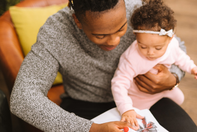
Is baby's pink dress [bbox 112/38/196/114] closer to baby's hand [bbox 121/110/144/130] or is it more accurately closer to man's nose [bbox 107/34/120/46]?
baby's hand [bbox 121/110/144/130]

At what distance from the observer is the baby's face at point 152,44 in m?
0.85

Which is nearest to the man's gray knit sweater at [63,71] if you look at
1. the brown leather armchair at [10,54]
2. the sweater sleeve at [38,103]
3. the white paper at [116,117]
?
the sweater sleeve at [38,103]

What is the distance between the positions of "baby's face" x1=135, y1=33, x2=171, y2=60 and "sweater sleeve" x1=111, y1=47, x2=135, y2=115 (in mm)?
106

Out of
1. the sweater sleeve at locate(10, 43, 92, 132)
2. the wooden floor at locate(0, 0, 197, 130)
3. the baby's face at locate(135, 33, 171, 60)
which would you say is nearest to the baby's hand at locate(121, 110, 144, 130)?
the sweater sleeve at locate(10, 43, 92, 132)

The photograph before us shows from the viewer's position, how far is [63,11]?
95cm

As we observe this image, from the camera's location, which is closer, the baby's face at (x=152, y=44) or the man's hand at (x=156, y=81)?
the baby's face at (x=152, y=44)

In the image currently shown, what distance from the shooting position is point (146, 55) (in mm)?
903

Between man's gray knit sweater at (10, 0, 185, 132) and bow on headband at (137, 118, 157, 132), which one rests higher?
man's gray knit sweater at (10, 0, 185, 132)

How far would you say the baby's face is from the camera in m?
0.85

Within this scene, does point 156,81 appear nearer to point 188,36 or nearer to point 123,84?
point 123,84

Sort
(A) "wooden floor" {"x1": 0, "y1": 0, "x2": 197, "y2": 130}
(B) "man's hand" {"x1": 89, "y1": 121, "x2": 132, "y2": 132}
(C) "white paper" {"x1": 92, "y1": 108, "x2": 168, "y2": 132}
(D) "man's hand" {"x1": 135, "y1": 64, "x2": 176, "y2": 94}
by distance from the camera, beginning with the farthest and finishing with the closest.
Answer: (A) "wooden floor" {"x1": 0, "y1": 0, "x2": 197, "y2": 130} → (D) "man's hand" {"x1": 135, "y1": 64, "x2": 176, "y2": 94} → (C) "white paper" {"x1": 92, "y1": 108, "x2": 168, "y2": 132} → (B) "man's hand" {"x1": 89, "y1": 121, "x2": 132, "y2": 132}

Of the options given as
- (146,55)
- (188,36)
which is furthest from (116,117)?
(188,36)

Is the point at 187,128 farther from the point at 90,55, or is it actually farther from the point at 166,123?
the point at 90,55

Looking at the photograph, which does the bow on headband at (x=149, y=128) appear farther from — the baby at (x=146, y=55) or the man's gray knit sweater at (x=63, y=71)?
the man's gray knit sweater at (x=63, y=71)
